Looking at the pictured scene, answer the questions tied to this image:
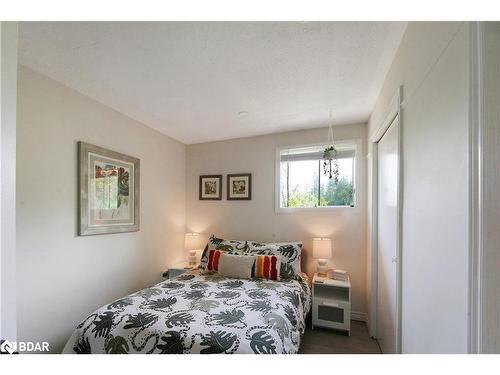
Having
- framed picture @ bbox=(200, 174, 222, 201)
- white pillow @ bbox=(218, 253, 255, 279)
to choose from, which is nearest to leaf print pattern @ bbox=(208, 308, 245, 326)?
white pillow @ bbox=(218, 253, 255, 279)

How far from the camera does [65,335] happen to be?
1914 mm

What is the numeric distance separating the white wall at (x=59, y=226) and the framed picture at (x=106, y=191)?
7cm

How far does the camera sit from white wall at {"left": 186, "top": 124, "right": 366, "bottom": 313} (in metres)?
2.81

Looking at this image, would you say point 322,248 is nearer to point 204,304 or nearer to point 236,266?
point 236,266

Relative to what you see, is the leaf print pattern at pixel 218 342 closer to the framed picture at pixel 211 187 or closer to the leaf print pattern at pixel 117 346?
the leaf print pattern at pixel 117 346

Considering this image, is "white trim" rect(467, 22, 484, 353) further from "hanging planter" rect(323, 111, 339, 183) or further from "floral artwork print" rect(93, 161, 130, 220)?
"floral artwork print" rect(93, 161, 130, 220)

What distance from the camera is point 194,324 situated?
147 cm

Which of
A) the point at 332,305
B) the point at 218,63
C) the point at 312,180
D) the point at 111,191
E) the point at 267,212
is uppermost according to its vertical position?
the point at 218,63

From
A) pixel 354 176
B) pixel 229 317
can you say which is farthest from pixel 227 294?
pixel 354 176

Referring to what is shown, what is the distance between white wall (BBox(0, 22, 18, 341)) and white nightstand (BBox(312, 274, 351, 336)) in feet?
8.11

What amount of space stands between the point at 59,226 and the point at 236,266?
64.8 inches
